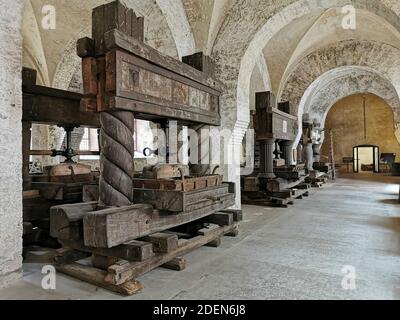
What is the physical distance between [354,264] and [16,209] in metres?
3.67

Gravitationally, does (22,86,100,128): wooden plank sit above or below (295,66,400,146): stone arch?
below

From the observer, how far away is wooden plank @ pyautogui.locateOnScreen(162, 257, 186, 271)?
10.4 ft

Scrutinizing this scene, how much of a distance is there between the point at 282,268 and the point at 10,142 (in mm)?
3107

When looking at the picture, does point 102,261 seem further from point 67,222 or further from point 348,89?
point 348,89

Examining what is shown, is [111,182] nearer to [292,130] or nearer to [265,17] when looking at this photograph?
[265,17]

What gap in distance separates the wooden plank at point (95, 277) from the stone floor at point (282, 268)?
5 centimetres

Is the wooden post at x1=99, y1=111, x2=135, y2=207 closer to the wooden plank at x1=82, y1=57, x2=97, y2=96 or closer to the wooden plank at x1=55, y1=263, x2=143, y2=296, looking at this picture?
the wooden plank at x1=82, y1=57, x2=97, y2=96

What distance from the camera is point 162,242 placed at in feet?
9.63

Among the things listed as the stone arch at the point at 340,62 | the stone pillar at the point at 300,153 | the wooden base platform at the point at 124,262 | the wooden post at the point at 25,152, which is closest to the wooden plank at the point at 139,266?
the wooden base platform at the point at 124,262

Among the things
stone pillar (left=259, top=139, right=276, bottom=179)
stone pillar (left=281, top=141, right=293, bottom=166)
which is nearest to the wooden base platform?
stone pillar (left=259, top=139, right=276, bottom=179)

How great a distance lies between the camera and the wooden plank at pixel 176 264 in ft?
10.4

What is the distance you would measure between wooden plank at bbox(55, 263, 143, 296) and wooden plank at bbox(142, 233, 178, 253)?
1.27ft

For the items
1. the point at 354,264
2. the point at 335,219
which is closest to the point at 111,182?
the point at 354,264
